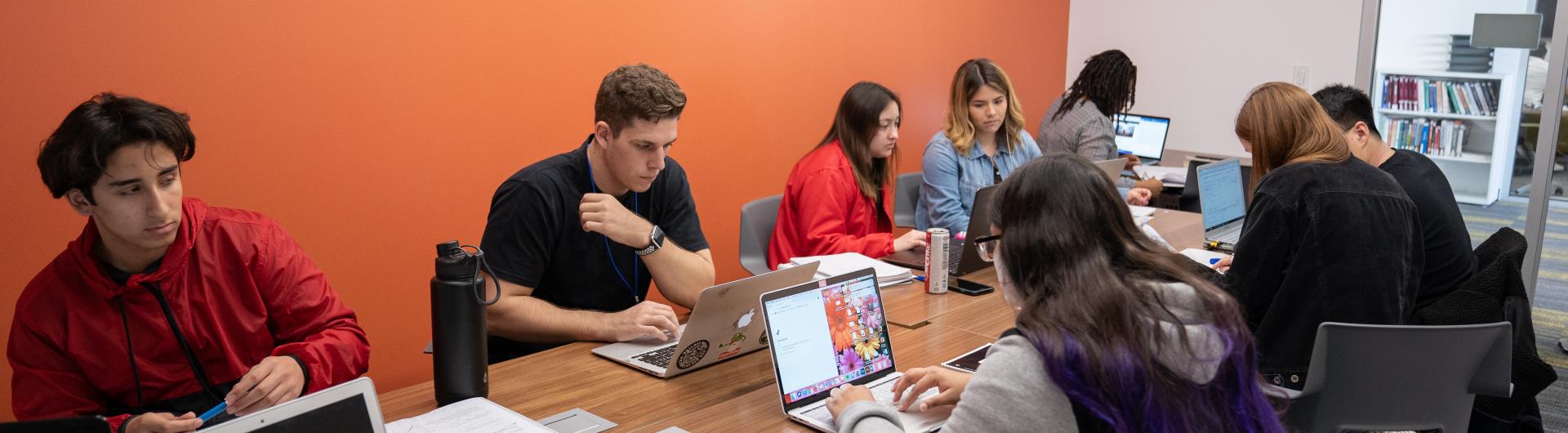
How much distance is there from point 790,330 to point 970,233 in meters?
1.17

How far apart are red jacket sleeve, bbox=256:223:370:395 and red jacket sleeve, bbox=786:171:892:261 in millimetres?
1568

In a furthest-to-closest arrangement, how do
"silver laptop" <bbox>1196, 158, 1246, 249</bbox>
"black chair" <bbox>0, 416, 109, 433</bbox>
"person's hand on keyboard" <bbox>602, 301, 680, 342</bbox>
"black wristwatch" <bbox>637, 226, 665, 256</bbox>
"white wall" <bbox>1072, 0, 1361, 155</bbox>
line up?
"white wall" <bbox>1072, 0, 1361, 155</bbox>, "silver laptop" <bbox>1196, 158, 1246, 249</bbox>, "black wristwatch" <bbox>637, 226, 665, 256</bbox>, "person's hand on keyboard" <bbox>602, 301, 680, 342</bbox>, "black chair" <bbox>0, 416, 109, 433</bbox>

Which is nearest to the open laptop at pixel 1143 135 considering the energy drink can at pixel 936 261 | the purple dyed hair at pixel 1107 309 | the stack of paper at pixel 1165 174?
the stack of paper at pixel 1165 174

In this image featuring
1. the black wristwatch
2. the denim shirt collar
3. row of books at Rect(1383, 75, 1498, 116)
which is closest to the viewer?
the black wristwatch

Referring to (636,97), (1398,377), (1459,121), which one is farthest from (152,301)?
(1459,121)

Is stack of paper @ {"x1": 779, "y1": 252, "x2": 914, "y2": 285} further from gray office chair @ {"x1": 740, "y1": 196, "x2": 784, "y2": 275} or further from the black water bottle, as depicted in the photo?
the black water bottle

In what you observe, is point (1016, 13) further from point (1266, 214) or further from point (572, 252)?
point (572, 252)

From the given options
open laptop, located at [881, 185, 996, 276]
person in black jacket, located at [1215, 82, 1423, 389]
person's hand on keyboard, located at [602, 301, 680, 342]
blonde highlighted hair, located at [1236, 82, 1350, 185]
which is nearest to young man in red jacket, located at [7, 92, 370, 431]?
person's hand on keyboard, located at [602, 301, 680, 342]

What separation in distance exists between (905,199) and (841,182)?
766 millimetres

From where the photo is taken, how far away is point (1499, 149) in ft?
15.4

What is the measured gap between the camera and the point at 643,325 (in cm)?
219

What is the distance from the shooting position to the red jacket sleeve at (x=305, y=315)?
192cm

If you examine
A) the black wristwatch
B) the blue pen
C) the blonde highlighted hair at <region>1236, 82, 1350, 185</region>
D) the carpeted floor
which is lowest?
the carpeted floor

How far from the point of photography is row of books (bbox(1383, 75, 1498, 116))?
4.71 metres
